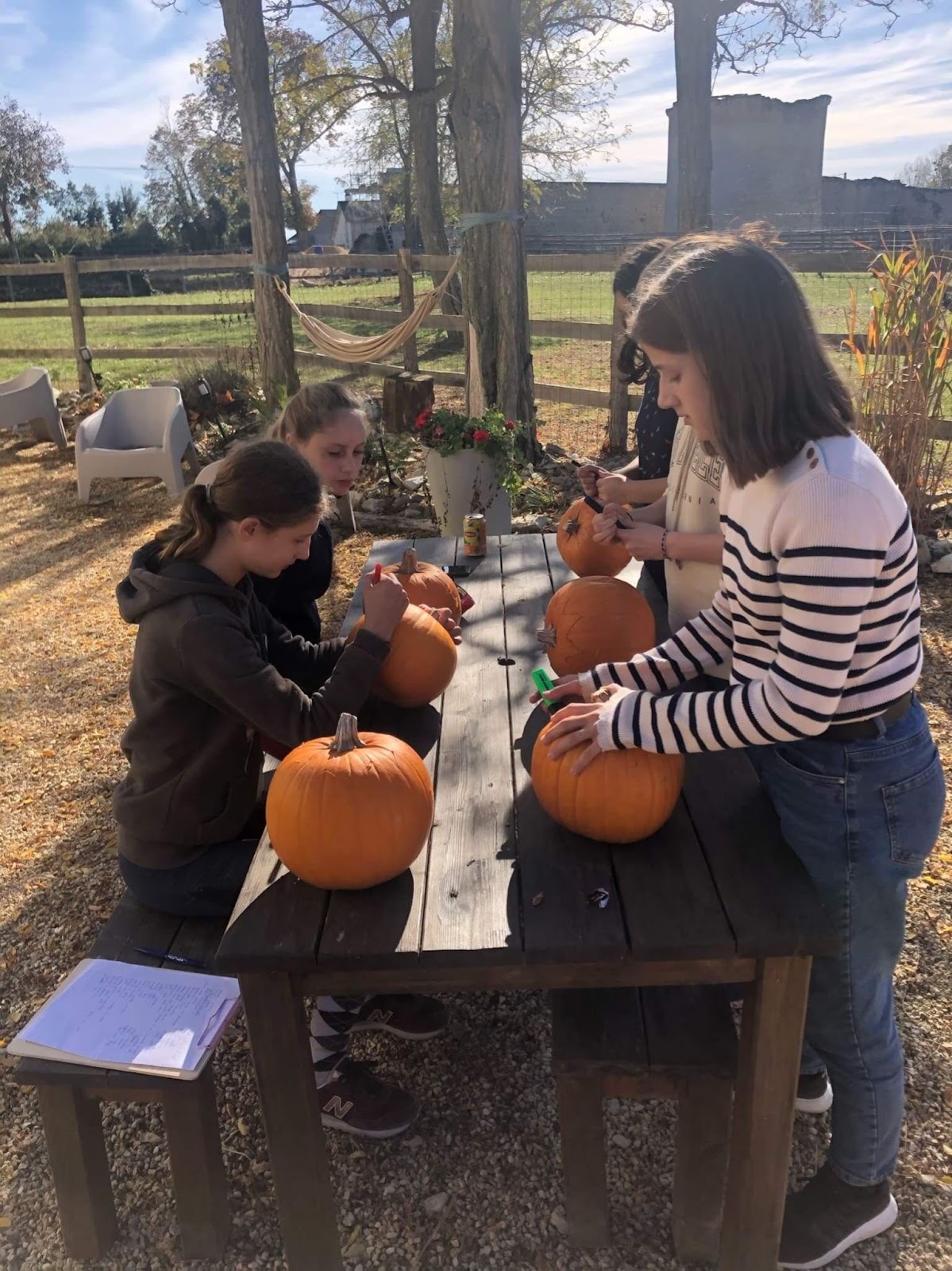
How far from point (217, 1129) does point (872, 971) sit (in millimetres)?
1410

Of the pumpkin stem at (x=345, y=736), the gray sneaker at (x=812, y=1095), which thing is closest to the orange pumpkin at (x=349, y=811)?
the pumpkin stem at (x=345, y=736)

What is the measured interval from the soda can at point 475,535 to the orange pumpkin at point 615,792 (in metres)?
2.07

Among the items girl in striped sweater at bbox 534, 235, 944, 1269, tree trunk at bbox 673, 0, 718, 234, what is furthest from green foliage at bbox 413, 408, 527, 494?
tree trunk at bbox 673, 0, 718, 234

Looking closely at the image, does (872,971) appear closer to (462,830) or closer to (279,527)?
(462,830)

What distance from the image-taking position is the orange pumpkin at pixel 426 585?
2.76 m

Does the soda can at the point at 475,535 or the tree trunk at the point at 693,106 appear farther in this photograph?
the tree trunk at the point at 693,106

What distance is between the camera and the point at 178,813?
216 centimetres

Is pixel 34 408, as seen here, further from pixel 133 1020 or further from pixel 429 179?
pixel 429 179

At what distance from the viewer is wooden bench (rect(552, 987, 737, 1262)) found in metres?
1.77

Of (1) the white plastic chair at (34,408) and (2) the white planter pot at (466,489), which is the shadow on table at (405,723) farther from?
(1) the white plastic chair at (34,408)

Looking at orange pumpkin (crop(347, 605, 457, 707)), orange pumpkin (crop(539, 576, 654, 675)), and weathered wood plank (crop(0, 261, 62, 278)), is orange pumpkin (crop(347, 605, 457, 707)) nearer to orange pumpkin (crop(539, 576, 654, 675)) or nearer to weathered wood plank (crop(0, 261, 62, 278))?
orange pumpkin (crop(539, 576, 654, 675))

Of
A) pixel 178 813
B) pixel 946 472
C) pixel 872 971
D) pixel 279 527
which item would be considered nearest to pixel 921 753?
pixel 872 971

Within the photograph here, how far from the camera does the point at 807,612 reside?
1.38 metres

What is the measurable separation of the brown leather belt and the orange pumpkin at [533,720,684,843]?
11.4 inches
